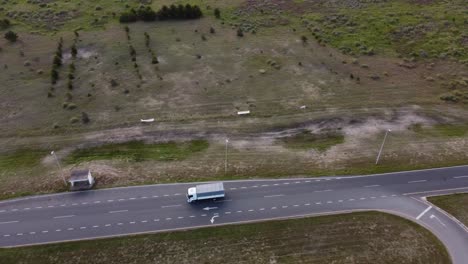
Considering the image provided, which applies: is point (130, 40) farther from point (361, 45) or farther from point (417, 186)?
point (417, 186)

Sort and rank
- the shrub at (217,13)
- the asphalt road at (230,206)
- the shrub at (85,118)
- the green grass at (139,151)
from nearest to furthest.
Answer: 1. the asphalt road at (230,206)
2. the green grass at (139,151)
3. the shrub at (85,118)
4. the shrub at (217,13)

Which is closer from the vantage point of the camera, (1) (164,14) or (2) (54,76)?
(2) (54,76)

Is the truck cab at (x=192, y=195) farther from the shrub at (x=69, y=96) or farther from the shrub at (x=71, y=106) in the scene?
the shrub at (x=69, y=96)

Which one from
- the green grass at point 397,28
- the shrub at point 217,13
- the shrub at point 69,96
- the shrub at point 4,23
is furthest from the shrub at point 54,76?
Answer: the green grass at point 397,28

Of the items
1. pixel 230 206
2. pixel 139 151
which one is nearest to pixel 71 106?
pixel 139 151

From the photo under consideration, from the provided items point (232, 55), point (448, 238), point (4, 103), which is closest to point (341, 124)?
point (448, 238)

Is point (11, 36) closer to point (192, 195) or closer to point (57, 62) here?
point (57, 62)

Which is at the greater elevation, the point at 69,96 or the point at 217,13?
the point at 217,13

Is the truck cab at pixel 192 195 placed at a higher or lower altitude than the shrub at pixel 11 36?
lower
